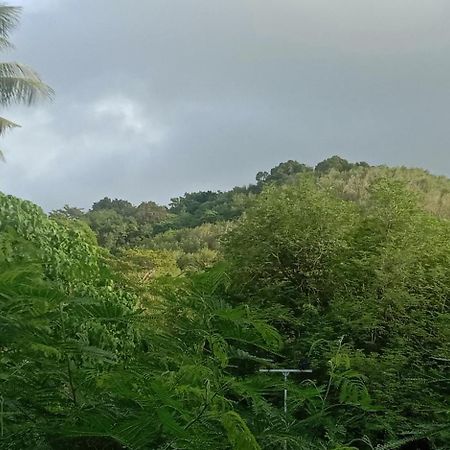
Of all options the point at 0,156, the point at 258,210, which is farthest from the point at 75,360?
the point at 0,156

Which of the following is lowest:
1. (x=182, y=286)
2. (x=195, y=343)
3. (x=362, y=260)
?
(x=195, y=343)

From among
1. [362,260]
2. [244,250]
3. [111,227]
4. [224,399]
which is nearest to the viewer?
[224,399]

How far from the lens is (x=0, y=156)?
14.2m

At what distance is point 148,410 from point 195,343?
1.10ft

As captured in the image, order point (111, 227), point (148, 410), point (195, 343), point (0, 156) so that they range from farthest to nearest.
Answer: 1. point (111, 227)
2. point (0, 156)
3. point (195, 343)
4. point (148, 410)

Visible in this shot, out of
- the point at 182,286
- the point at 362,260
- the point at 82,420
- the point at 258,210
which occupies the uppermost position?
the point at 258,210

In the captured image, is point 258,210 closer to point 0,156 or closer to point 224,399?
point 0,156

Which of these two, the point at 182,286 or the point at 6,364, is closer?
the point at 6,364

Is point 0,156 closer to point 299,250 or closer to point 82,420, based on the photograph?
point 299,250

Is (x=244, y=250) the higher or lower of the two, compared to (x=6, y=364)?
higher

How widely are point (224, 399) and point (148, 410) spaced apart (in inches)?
5.8

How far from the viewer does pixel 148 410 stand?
1038mm

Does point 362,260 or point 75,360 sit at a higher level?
point 362,260

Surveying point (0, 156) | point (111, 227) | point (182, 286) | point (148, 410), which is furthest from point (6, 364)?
point (111, 227)
